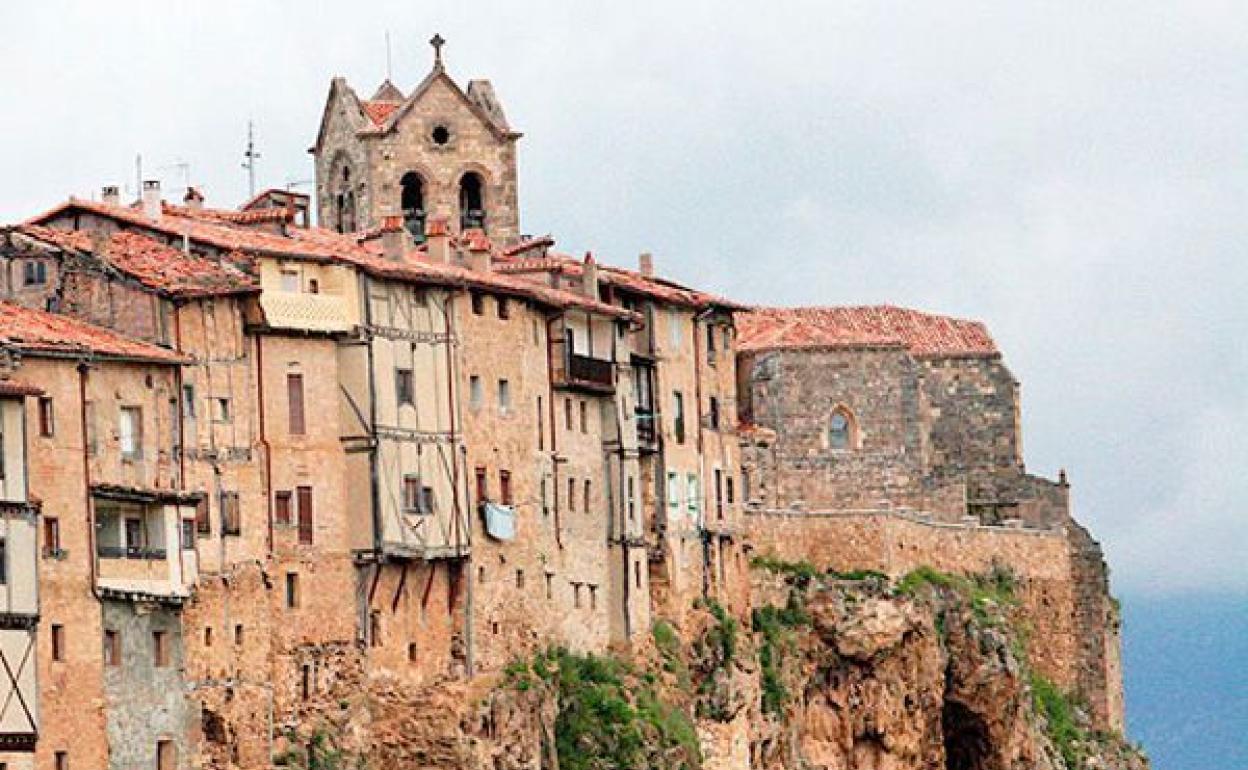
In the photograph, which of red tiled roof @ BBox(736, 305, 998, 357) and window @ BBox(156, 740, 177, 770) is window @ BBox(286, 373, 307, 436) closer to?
window @ BBox(156, 740, 177, 770)

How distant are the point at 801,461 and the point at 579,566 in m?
19.7

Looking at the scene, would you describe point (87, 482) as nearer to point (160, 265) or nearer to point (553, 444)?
point (160, 265)

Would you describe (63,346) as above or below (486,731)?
above

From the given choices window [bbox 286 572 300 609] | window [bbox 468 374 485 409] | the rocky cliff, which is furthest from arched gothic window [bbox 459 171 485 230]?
window [bbox 286 572 300 609]

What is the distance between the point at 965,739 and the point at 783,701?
31.8 feet

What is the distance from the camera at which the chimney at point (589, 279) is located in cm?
10244

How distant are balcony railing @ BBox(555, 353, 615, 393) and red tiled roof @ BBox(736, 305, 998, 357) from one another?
14439 mm

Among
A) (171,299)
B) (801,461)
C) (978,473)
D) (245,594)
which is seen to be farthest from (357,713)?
(978,473)

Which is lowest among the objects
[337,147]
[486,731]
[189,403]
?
[486,731]

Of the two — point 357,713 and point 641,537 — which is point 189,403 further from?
point 641,537

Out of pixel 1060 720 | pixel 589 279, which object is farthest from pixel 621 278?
pixel 1060 720

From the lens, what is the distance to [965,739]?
115750mm

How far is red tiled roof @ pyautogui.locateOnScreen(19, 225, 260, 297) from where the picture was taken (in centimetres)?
8512

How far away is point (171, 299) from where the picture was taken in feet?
278
